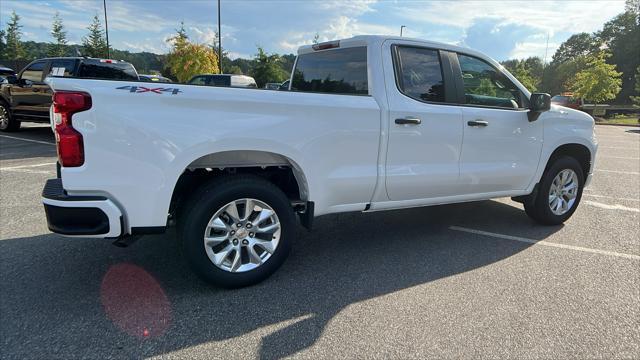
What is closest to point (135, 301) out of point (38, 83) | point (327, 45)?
point (327, 45)

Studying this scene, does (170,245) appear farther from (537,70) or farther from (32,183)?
(537,70)

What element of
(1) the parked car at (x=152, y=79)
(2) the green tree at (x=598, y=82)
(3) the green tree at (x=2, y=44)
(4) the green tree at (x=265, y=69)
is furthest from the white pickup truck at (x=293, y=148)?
(3) the green tree at (x=2, y=44)

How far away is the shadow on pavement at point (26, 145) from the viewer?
8.71 metres

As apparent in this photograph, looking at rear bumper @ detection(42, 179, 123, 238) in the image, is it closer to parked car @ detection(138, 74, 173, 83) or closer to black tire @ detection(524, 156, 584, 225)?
parked car @ detection(138, 74, 173, 83)

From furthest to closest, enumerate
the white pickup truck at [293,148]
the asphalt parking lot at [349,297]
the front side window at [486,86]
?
Answer: the front side window at [486,86] → the white pickup truck at [293,148] → the asphalt parking lot at [349,297]

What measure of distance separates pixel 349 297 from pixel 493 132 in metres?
2.28

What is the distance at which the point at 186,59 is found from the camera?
38.2 m

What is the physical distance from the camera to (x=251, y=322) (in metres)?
2.90

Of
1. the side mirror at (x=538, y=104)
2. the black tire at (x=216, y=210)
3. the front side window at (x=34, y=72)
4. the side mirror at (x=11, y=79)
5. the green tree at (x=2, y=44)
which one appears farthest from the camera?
the green tree at (x=2, y=44)

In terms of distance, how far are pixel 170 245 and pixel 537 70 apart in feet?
372

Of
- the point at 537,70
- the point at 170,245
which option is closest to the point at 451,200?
the point at 170,245

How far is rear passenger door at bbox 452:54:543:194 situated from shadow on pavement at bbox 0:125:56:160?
829 cm

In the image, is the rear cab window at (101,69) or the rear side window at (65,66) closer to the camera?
the rear side window at (65,66)

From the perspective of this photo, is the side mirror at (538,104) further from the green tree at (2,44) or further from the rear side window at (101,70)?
the green tree at (2,44)
